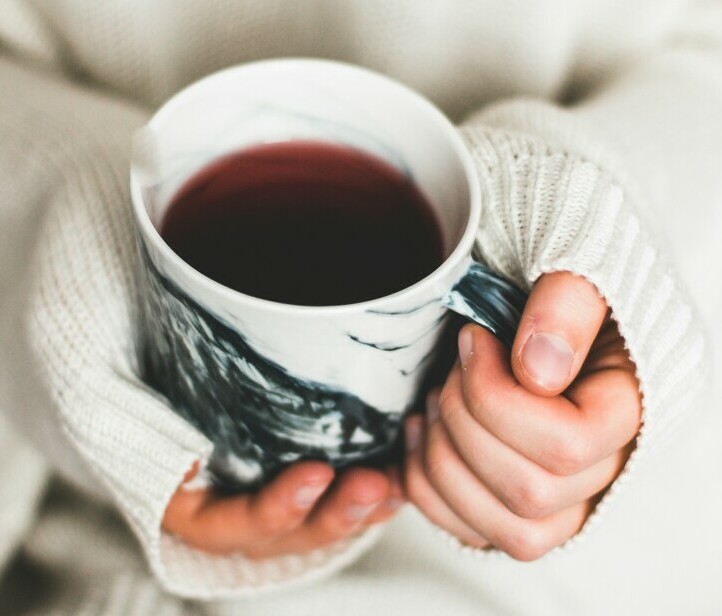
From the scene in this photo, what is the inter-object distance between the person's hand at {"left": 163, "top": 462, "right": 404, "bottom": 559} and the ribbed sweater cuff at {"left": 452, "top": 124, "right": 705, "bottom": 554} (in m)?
0.13

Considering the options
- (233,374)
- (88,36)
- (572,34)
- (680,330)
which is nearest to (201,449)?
(233,374)

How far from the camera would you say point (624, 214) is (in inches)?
16.6

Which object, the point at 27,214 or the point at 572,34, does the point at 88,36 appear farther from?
the point at 572,34

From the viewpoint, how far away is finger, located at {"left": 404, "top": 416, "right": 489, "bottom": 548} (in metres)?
0.46

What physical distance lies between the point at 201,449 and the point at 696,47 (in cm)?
64

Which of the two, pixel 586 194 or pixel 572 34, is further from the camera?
pixel 572 34

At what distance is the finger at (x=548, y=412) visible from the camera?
37 centimetres

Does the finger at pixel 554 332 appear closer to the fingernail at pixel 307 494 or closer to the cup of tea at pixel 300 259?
the cup of tea at pixel 300 259

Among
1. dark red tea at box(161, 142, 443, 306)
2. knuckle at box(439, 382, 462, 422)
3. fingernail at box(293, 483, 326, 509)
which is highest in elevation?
dark red tea at box(161, 142, 443, 306)

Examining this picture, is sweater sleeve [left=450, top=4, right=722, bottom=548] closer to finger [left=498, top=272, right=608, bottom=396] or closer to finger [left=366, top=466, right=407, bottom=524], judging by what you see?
finger [left=498, top=272, right=608, bottom=396]

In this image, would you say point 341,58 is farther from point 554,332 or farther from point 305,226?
point 554,332

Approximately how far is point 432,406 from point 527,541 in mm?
103

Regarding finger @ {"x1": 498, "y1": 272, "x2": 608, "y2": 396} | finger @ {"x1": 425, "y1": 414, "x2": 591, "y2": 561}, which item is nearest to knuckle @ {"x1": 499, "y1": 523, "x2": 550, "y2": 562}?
finger @ {"x1": 425, "y1": 414, "x2": 591, "y2": 561}

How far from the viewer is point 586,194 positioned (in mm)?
410
